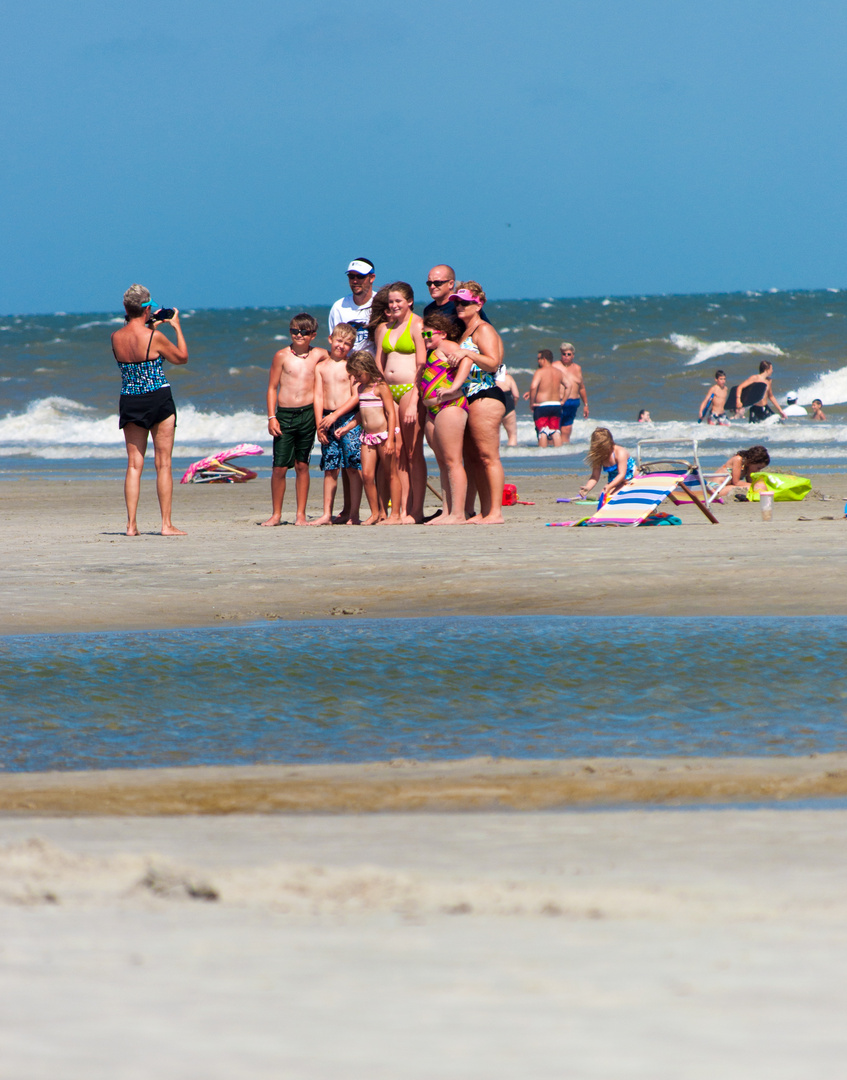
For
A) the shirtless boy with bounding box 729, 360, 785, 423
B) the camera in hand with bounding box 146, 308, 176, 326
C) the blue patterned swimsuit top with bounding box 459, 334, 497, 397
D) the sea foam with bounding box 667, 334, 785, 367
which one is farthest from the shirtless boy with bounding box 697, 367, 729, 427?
the sea foam with bounding box 667, 334, 785, 367

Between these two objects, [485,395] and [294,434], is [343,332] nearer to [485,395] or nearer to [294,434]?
[294,434]

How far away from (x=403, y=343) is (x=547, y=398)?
10908mm

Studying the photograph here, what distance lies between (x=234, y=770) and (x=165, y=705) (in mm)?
888

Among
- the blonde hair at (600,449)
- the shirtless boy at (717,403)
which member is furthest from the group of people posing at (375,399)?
the shirtless boy at (717,403)

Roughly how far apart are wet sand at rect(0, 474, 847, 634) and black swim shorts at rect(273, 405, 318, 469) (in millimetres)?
517

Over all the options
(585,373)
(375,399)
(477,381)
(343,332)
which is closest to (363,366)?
(375,399)

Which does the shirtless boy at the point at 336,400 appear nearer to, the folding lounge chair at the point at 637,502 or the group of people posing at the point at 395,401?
the group of people posing at the point at 395,401

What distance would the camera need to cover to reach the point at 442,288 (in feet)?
29.6

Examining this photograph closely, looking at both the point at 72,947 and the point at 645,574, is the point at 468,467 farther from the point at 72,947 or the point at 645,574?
the point at 72,947

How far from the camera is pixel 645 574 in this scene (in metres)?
7.00

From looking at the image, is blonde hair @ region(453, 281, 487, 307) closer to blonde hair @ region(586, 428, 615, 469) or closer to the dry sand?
blonde hair @ region(586, 428, 615, 469)

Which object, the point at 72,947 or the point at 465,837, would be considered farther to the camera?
the point at 465,837

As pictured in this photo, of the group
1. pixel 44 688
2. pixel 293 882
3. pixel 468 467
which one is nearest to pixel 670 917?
pixel 293 882

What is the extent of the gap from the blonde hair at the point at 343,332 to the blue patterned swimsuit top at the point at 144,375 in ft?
4.50
